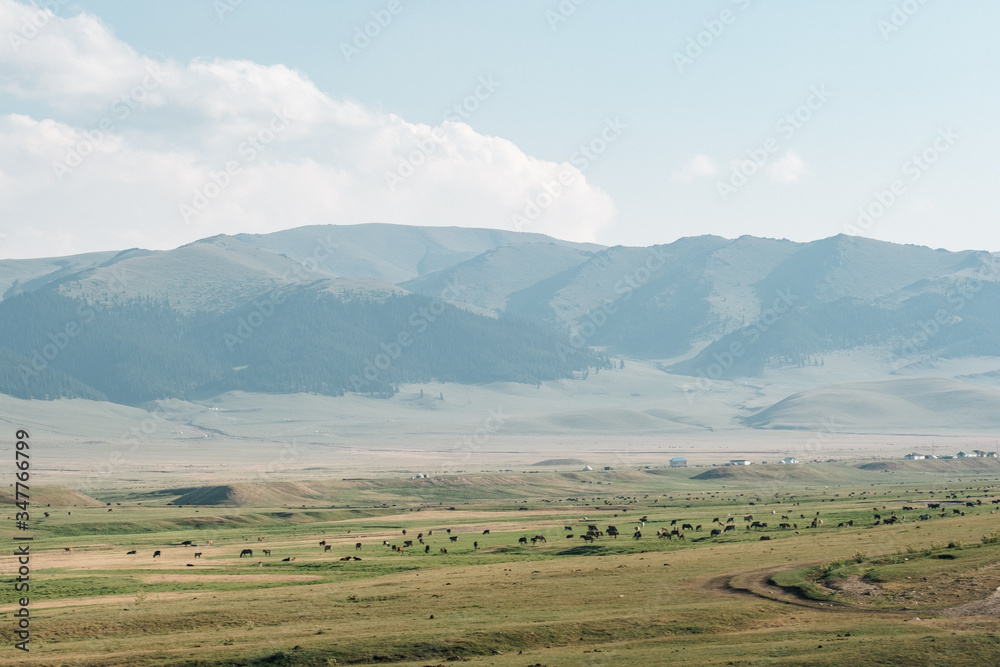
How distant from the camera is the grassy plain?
38406mm

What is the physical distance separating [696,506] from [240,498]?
5906 cm

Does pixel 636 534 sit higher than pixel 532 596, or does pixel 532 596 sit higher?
pixel 636 534

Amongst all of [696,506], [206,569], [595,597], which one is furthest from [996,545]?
[696,506]

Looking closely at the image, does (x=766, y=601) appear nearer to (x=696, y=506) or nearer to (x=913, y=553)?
(x=913, y=553)

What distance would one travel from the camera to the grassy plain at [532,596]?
3841 centimetres

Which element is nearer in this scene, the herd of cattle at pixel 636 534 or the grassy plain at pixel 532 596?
the grassy plain at pixel 532 596

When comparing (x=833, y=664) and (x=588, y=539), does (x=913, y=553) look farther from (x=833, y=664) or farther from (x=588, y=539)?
(x=588, y=539)

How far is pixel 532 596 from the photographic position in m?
48.9

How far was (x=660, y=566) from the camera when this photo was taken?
56781mm

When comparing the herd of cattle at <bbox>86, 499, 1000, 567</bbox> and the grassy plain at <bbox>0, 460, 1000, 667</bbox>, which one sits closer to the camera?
the grassy plain at <bbox>0, 460, 1000, 667</bbox>

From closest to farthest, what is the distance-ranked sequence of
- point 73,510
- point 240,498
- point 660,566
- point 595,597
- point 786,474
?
point 595,597 → point 660,566 → point 73,510 → point 240,498 → point 786,474

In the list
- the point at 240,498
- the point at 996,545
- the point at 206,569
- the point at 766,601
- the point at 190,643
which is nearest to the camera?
the point at 190,643

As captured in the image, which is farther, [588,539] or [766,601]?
[588,539]

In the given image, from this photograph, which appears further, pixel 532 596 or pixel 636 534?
pixel 636 534
